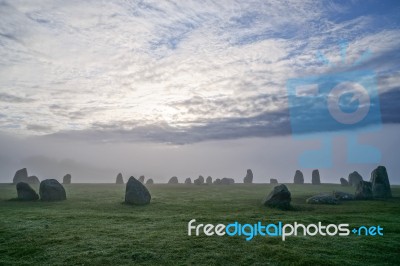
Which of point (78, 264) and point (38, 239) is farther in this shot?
point (38, 239)

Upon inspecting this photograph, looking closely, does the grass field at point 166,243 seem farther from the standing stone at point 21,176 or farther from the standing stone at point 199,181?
the standing stone at point 199,181

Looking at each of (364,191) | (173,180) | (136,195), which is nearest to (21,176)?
(173,180)

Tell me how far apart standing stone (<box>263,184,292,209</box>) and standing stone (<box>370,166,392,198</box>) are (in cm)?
1779

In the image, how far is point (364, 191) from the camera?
132 feet

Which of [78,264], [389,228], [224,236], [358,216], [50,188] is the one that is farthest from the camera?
[50,188]

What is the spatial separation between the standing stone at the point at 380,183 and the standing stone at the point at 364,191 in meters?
2.06

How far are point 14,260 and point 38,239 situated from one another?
3.12 meters

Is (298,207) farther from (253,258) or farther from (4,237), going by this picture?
(4,237)

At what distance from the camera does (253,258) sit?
15.9 m

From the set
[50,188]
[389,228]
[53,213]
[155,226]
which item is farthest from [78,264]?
[50,188]

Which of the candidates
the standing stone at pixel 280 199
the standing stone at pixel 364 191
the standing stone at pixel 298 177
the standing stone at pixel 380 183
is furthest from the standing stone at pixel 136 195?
the standing stone at pixel 298 177

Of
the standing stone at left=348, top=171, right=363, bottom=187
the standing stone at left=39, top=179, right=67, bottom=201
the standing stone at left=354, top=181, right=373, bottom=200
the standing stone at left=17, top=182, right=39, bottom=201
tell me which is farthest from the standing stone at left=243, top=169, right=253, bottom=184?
the standing stone at left=17, top=182, right=39, bottom=201

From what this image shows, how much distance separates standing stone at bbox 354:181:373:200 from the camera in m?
39.8

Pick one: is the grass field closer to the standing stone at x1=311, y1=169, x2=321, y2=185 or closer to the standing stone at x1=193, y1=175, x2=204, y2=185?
the standing stone at x1=311, y1=169, x2=321, y2=185
